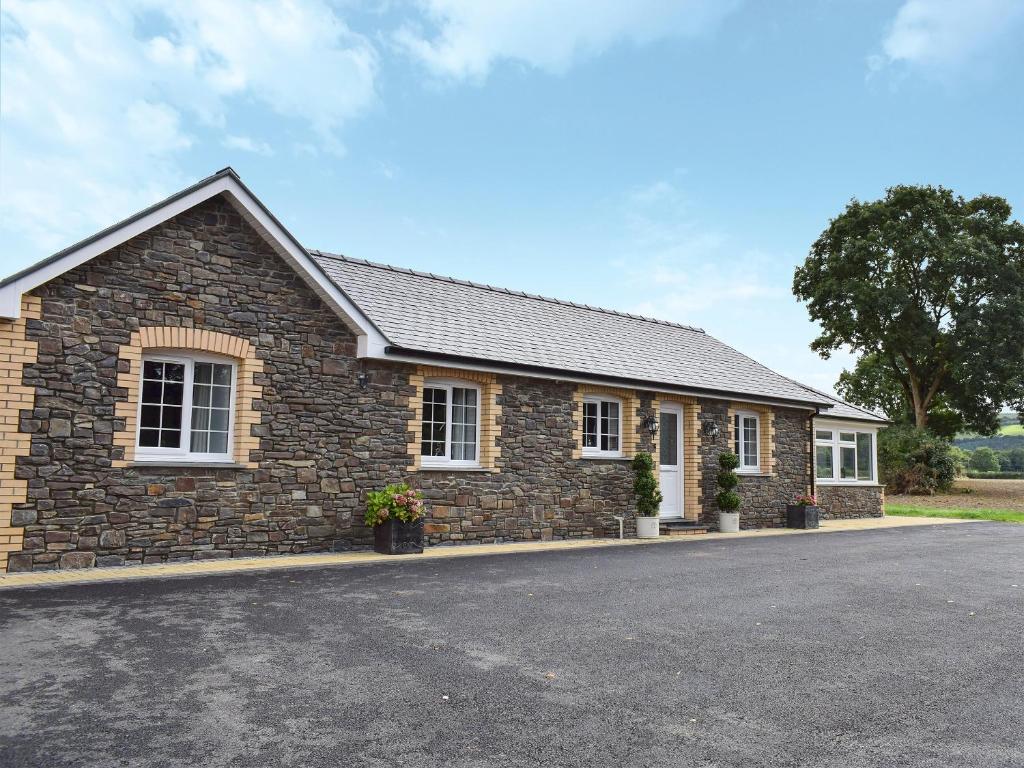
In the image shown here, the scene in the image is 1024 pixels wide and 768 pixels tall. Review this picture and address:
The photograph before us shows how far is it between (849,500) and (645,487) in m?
10.6

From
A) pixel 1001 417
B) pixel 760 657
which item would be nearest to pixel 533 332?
pixel 760 657

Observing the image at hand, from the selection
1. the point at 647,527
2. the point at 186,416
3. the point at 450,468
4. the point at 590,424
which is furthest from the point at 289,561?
the point at 647,527

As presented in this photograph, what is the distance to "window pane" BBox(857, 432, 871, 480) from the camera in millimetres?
22672

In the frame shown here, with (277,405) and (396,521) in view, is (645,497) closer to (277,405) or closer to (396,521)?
(396,521)

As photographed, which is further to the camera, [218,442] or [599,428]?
[599,428]

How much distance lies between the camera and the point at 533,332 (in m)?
15.8

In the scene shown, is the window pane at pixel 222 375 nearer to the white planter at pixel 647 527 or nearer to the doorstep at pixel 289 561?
the doorstep at pixel 289 561

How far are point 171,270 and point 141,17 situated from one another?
11.2 ft

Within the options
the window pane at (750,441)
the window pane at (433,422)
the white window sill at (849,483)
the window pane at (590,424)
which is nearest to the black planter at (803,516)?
the window pane at (750,441)

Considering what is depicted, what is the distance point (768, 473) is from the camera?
1828 cm

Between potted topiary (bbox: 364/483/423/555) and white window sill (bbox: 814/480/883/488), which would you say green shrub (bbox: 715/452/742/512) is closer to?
white window sill (bbox: 814/480/883/488)

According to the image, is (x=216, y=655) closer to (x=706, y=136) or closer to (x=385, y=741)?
(x=385, y=741)

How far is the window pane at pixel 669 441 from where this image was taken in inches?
654

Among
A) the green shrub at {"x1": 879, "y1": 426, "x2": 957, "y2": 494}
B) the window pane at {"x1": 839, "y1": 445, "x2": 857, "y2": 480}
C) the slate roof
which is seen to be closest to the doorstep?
the slate roof
